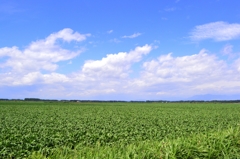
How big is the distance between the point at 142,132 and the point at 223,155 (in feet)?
28.1

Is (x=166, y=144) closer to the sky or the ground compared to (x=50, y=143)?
closer to the sky

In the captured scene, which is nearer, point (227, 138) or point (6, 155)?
point (227, 138)

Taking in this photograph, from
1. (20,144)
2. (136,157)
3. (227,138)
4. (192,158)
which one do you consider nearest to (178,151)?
(192,158)

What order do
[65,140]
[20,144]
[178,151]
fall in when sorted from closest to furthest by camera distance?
[178,151]
[20,144]
[65,140]

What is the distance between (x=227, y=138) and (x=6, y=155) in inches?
283

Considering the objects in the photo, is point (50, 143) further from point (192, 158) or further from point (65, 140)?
point (192, 158)

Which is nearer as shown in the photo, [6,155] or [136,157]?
[136,157]

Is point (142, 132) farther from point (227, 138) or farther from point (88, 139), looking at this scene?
point (227, 138)

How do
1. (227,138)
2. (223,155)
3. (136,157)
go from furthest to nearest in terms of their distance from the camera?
(227,138)
(223,155)
(136,157)

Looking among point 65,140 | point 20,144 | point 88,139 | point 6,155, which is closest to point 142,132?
point 88,139

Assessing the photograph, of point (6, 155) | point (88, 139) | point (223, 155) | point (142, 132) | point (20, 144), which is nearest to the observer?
point (223, 155)

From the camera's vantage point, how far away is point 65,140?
41.2 feet

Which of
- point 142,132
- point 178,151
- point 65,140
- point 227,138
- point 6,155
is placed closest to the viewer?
point 178,151

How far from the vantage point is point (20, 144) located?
35.0ft
